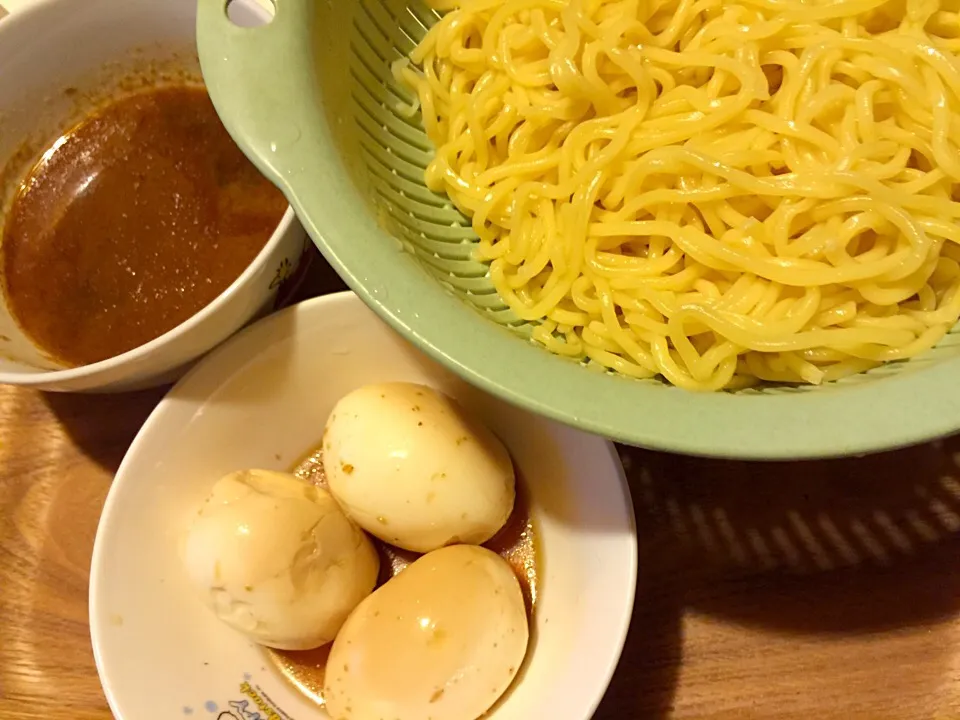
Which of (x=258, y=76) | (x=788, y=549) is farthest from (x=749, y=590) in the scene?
(x=258, y=76)

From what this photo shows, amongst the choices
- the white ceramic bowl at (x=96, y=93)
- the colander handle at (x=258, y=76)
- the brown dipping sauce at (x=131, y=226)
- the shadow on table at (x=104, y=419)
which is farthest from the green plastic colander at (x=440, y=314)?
the shadow on table at (x=104, y=419)

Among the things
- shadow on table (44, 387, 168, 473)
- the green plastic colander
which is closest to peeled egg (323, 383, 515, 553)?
the green plastic colander

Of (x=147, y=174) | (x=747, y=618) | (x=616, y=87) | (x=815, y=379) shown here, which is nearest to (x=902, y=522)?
(x=747, y=618)

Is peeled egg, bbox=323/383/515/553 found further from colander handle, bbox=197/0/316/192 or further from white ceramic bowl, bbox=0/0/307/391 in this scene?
colander handle, bbox=197/0/316/192

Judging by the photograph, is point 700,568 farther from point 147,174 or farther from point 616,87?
point 147,174

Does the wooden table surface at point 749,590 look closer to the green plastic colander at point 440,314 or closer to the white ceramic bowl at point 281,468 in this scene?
the white ceramic bowl at point 281,468
